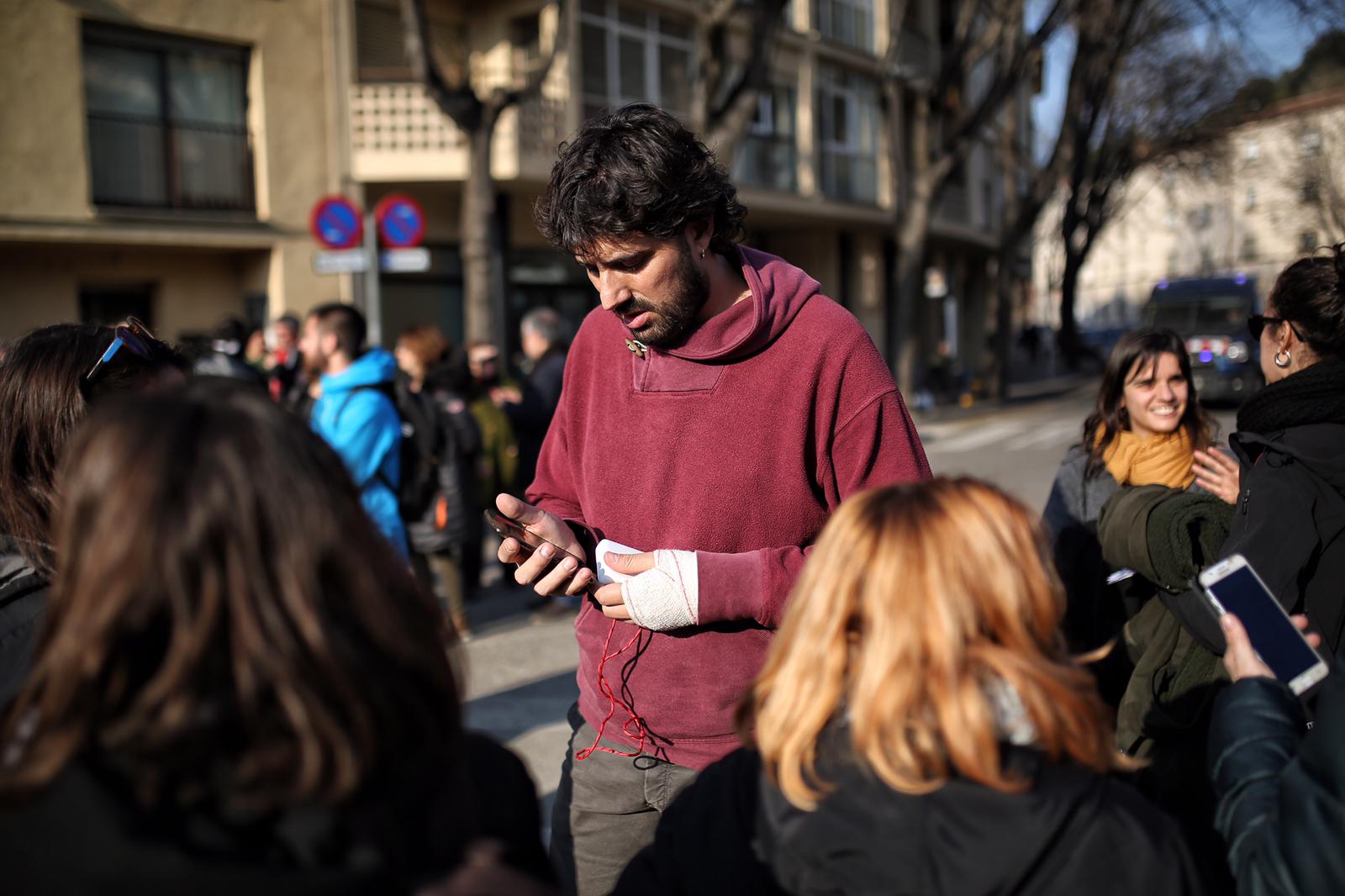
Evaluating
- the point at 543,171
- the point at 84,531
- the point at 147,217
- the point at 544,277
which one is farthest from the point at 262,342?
the point at 84,531

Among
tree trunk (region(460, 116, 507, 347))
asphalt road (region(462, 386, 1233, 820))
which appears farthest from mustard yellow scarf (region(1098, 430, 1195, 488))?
tree trunk (region(460, 116, 507, 347))

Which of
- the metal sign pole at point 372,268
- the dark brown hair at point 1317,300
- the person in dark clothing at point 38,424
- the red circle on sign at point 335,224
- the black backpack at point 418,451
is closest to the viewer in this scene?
the person in dark clothing at point 38,424

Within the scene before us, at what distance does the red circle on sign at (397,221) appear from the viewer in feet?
30.7

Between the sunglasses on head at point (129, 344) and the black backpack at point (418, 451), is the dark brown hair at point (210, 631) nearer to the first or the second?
the sunglasses on head at point (129, 344)

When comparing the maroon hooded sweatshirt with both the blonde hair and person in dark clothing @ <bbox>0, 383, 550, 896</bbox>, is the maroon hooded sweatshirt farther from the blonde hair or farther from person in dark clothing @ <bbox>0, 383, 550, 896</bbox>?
person in dark clothing @ <bbox>0, 383, 550, 896</bbox>

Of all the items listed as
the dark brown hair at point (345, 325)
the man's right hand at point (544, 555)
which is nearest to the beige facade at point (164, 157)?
the dark brown hair at point (345, 325)

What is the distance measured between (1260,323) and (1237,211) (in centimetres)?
5936

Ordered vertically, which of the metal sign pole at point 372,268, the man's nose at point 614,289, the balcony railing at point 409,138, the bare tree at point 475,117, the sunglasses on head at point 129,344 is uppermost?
the balcony railing at point 409,138

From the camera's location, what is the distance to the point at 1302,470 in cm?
247

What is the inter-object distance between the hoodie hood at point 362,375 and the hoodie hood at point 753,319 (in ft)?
11.1

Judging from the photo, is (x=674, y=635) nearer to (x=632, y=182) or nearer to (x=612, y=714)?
(x=612, y=714)

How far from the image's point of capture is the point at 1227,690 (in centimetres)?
187

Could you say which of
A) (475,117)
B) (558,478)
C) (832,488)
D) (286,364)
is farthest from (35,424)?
(475,117)

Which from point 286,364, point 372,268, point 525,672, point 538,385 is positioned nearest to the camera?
point 525,672
